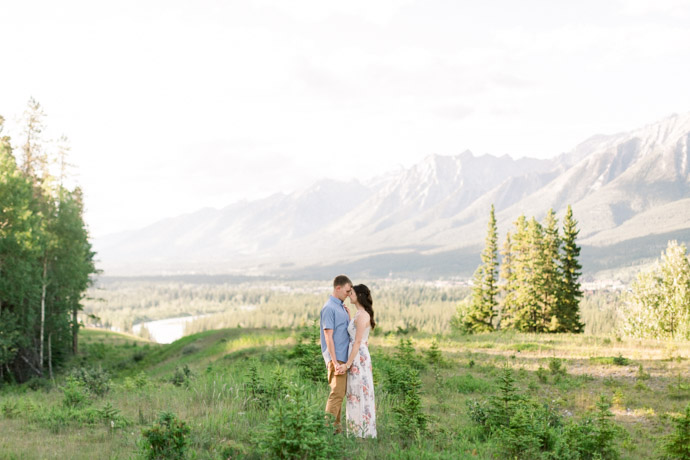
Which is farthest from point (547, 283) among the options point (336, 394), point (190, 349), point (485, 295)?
point (336, 394)

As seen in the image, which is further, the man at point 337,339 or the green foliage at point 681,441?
the man at point 337,339

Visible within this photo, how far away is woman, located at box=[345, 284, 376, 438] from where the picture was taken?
8.20 m

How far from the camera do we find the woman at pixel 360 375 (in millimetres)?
8203

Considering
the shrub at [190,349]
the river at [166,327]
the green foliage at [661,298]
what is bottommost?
the river at [166,327]

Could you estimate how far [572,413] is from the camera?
12.5 metres

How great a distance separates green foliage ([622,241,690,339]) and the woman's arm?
45.6m

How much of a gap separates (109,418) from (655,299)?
5641 centimetres

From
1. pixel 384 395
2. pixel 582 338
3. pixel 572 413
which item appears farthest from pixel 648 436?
pixel 582 338

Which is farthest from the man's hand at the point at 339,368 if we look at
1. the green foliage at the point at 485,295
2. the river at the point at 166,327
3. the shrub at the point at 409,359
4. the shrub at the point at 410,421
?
the river at the point at 166,327

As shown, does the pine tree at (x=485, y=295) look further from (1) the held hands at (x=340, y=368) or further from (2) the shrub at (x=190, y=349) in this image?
(1) the held hands at (x=340, y=368)

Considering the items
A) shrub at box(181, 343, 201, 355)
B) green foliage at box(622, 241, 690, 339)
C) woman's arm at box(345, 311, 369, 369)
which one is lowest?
shrub at box(181, 343, 201, 355)

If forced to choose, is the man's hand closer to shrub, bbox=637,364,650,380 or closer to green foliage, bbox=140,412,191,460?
green foliage, bbox=140,412,191,460

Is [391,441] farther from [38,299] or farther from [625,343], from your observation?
[38,299]

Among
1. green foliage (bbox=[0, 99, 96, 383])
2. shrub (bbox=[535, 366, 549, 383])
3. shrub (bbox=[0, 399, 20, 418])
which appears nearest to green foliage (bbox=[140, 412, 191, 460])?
shrub (bbox=[0, 399, 20, 418])
